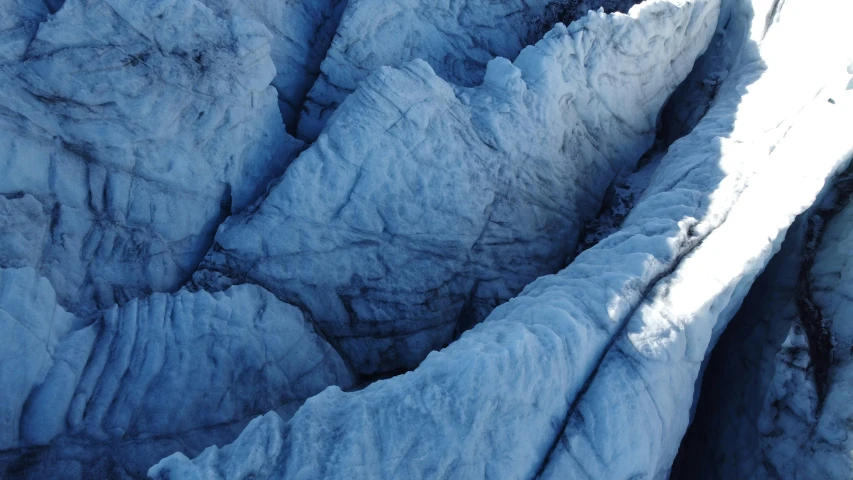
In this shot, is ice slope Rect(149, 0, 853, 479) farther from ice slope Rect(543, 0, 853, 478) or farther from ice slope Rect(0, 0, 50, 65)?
ice slope Rect(0, 0, 50, 65)

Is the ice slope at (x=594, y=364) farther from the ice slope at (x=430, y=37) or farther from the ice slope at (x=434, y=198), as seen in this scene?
the ice slope at (x=430, y=37)

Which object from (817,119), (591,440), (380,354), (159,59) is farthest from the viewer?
(380,354)

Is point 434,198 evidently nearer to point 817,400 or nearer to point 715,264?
point 715,264

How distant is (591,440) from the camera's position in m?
3.66

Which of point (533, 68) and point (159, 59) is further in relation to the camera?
point (533, 68)

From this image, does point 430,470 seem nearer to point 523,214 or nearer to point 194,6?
point 523,214

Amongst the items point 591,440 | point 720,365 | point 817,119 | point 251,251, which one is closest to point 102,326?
point 251,251

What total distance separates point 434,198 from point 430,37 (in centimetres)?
238

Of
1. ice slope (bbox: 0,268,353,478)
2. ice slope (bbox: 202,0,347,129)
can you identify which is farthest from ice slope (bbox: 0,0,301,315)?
ice slope (bbox: 202,0,347,129)

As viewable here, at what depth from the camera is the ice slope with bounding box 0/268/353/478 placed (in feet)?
13.1

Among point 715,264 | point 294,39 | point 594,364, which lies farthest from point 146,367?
point 715,264

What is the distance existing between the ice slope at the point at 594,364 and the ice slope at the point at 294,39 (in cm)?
357

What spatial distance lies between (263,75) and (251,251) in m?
1.67

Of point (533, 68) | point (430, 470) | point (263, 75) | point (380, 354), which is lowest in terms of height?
point (380, 354)
